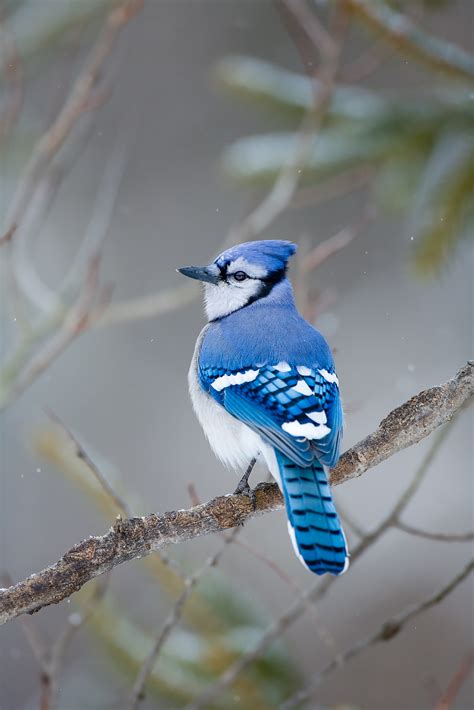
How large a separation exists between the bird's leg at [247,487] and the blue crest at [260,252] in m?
0.50

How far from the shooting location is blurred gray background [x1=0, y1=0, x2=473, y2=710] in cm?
384

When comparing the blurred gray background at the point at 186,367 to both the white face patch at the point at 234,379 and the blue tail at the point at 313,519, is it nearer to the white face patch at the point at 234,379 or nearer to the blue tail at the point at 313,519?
the white face patch at the point at 234,379

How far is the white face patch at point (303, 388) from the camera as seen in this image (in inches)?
77.0

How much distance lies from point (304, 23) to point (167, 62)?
277 cm

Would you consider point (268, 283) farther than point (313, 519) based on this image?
Yes

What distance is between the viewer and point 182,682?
7.48 ft

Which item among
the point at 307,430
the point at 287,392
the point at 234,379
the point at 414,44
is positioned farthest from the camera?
the point at 414,44

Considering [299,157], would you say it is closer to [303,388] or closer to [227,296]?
[227,296]

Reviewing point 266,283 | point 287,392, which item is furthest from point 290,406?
point 266,283

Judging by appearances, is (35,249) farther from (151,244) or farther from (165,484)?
(165,484)

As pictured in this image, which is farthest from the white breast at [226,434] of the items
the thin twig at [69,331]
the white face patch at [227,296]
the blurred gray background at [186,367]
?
the blurred gray background at [186,367]

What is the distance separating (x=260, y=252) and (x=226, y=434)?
0.46m

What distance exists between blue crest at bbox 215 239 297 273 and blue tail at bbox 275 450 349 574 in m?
0.59

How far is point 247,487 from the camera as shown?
2041mm
